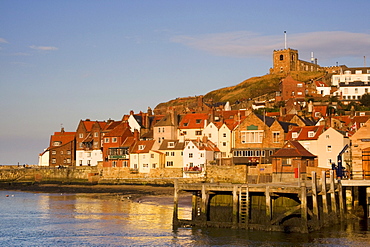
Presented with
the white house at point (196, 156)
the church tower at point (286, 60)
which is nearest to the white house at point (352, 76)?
the church tower at point (286, 60)

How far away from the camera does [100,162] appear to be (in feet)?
328

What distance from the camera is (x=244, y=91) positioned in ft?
518

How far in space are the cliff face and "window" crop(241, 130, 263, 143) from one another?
5611 centimetres

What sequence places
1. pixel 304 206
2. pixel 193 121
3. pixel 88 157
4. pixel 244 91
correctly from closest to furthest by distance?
pixel 304 206, pixel 193 121, pixel 88 157, pixel 244 91

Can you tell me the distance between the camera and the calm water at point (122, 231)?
38250 mm

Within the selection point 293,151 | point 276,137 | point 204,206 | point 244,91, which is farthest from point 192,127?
point 244,91

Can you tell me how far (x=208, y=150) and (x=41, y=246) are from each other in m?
50.7

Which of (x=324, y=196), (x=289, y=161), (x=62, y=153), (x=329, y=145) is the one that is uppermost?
(x=62, y=153)

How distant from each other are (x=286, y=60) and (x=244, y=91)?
15195mm

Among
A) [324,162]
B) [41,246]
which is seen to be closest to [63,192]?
[324,162]

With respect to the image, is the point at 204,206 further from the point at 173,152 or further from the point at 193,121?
the point at 193,121

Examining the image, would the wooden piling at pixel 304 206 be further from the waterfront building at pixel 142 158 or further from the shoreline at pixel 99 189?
the waterfront building at pixel 142 158

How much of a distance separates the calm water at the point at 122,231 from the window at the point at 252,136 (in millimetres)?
20394

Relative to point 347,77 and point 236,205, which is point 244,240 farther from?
point 347,77
